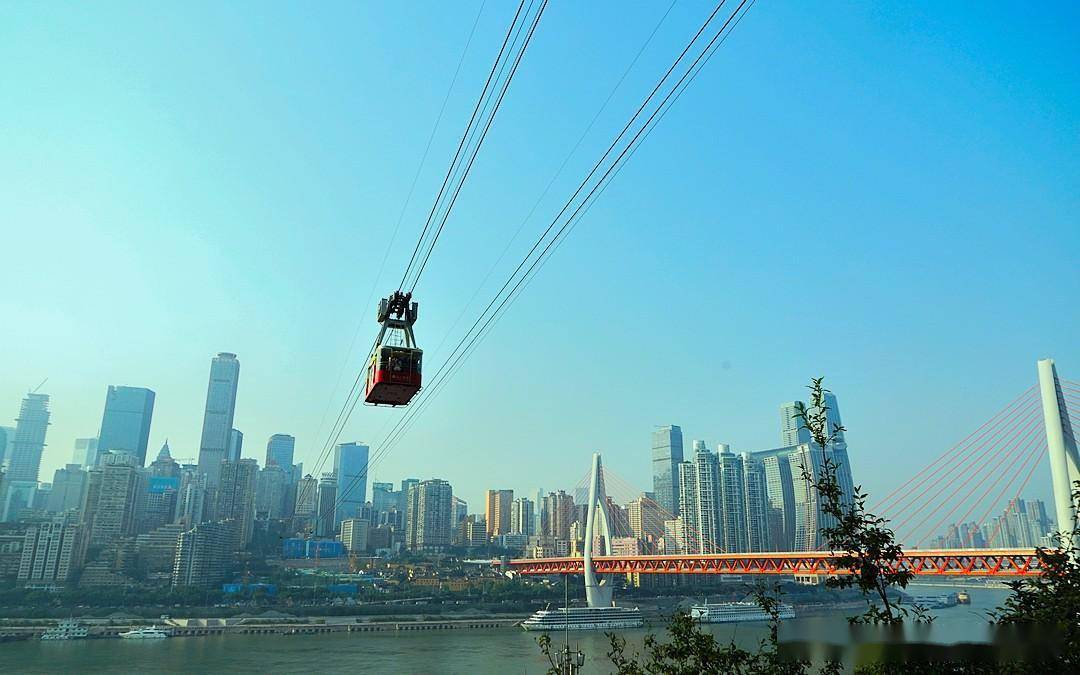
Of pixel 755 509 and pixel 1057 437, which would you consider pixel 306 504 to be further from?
pixel 1057 437

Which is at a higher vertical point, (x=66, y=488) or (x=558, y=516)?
(x=66, y=488)

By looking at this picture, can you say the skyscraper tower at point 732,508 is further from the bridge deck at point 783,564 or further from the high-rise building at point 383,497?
the high-rise building at point 383,497

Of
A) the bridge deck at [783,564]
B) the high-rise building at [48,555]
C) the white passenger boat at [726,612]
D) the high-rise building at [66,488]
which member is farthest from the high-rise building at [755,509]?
the high-rise building at [66,488]

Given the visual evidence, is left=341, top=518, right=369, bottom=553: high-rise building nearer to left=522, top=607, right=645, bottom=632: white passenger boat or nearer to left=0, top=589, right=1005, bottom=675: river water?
left=0, top=589, right=1005, bottom=675: river water

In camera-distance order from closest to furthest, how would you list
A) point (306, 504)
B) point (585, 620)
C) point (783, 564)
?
point (783, 564) < point (585, 620) < point (306, 504)

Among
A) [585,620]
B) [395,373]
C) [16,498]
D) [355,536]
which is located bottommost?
[585,620]

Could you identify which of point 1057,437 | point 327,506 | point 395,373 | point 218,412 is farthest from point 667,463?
point 395,373

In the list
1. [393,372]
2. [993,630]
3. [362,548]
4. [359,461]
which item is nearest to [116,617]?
[362,548]
